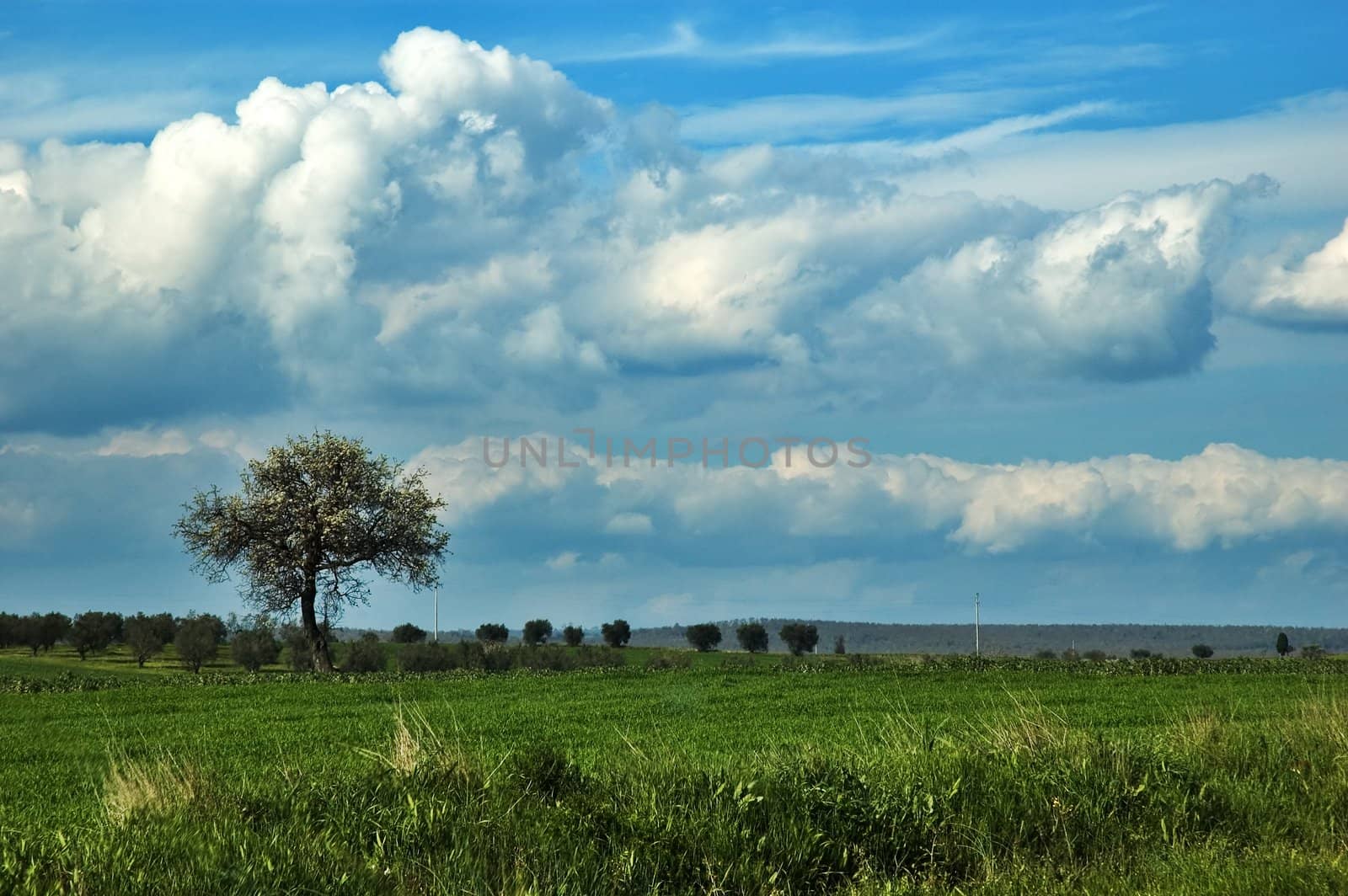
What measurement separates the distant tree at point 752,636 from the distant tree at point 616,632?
1376 centimetres

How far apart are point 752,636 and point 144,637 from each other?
57886mm

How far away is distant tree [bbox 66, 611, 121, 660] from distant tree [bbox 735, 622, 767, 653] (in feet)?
182

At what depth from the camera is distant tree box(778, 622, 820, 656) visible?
115 meters

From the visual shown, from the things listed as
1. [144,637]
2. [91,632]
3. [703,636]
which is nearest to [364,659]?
[144,637]

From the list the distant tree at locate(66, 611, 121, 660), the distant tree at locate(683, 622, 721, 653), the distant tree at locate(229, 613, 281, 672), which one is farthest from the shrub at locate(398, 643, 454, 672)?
the distant tree at locate(683, 622, 721, 653)

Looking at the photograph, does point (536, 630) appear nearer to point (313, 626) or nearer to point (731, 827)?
point (313, 626)

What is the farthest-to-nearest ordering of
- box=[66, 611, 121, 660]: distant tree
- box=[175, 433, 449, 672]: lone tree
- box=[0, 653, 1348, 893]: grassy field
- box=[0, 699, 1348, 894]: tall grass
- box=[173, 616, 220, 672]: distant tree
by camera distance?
1. box=[66, 611, 121, 660]: distant tree
2. box=[173, 616, 220, 672]: distant tree
3. box=[175, 433, 449, 672]: lone tree
4. box=[0, 653, 1348, 893]: grassy field
5. box=[0, 699, 1348, 894]: tall grass

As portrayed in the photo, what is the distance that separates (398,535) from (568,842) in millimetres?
39662

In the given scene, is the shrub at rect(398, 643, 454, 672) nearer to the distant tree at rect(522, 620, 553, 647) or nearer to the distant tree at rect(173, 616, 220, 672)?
the distant tree at rect(173, 616, 220, 672)

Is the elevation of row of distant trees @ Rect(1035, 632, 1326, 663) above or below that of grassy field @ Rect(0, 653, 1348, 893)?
below

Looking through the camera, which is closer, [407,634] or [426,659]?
[426,659]

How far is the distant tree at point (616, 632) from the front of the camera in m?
105

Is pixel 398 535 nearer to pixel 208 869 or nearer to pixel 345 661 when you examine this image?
pixel 345 661

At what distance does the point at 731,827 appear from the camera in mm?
11227
